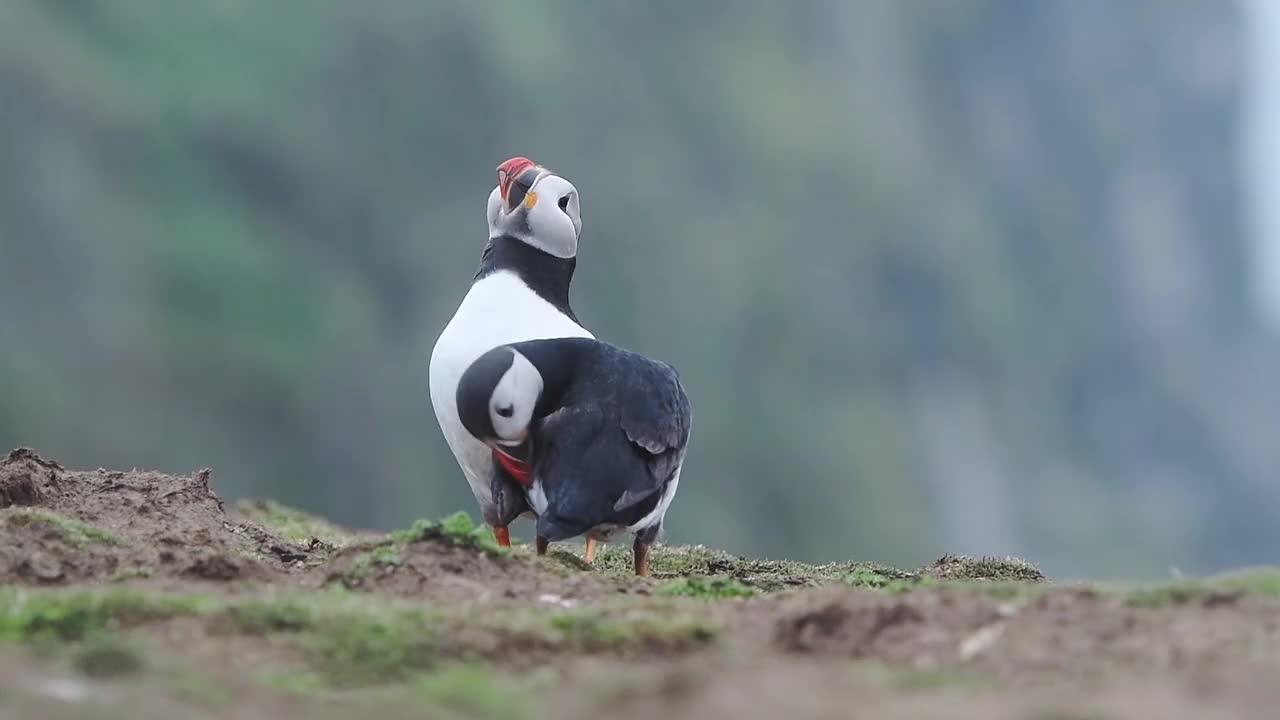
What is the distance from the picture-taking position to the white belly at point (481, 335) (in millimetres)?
10688

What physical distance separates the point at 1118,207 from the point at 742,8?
2389 centimetres

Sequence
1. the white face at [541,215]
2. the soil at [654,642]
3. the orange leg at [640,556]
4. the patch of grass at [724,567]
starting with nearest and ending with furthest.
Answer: the soil at [654,642], the patch of grass at [724,567], the orange leg at [640,556], the white face at [541,215]

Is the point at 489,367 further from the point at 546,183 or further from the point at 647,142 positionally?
the point at 647,142

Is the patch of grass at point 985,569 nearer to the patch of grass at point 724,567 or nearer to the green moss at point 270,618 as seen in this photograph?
the patch of grass at point 724,567

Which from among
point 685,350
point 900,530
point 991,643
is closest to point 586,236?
point 685,350

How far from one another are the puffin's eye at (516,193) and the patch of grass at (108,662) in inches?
247

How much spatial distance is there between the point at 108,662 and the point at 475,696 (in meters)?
1.22

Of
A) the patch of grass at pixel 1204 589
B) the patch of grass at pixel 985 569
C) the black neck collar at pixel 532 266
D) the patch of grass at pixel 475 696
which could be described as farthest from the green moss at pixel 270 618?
the patch of grass at pixel 985 569

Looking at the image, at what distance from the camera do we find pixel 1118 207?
86.3 meters

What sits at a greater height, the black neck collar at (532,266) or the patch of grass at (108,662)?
the black neck collar at (532,266)

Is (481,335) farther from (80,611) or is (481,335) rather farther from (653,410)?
(80,611)

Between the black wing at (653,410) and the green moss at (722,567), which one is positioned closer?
the black wing at (653,410)

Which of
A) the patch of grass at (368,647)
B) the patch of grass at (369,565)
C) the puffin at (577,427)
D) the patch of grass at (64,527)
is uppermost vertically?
the puffin at (577,427)

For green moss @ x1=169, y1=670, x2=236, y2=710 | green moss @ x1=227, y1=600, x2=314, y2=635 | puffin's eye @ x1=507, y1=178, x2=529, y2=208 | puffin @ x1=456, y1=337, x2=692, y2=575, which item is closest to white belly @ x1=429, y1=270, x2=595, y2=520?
puffin @ x1=456, y1=337, x2=692, y2=575
